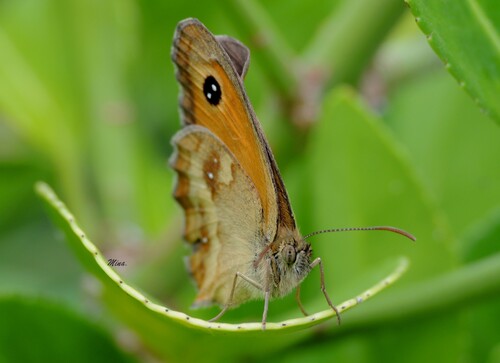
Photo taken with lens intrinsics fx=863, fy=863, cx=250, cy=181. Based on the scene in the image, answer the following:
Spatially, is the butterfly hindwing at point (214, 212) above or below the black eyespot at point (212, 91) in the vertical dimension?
below

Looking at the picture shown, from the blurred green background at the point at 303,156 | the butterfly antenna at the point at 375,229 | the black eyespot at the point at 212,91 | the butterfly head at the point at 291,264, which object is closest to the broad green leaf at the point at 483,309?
the blurred green background at the point at 303,156

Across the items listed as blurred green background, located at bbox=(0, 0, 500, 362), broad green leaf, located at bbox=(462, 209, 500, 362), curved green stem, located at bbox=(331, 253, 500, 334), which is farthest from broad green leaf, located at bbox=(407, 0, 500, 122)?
broad green leaf, located at bbox=(462, 209, 500, 362)

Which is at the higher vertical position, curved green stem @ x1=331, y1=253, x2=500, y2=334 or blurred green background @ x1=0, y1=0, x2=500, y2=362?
blurred green background @ x1=0, y1=0, x2=500, y2=362

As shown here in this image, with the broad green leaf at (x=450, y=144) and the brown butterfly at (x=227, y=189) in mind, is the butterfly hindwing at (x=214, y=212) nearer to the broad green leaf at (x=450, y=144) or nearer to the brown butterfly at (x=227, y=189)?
the brown butterfly at (x=227, y=189)

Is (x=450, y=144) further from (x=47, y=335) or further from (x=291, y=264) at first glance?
(x=47, y=335)

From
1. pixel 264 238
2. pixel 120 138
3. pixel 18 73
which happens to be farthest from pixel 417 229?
pixel 18 73

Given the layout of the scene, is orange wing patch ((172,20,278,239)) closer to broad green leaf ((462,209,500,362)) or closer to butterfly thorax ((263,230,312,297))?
butterfly thorax ((263,230,312,297))

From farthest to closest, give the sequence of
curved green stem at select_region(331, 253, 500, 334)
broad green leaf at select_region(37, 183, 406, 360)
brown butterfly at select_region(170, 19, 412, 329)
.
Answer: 1. brown butterfly at select_region(170, 19, 412, 329)
2. curved green stem at select_region(331, 253, 500, 334)
3. broad green leaf at select_region(37, 183, 406, 360)

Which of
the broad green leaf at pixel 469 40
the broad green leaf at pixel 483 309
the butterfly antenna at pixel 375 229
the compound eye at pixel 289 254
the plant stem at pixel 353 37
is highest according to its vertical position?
the plant stem at pixel 353 37
